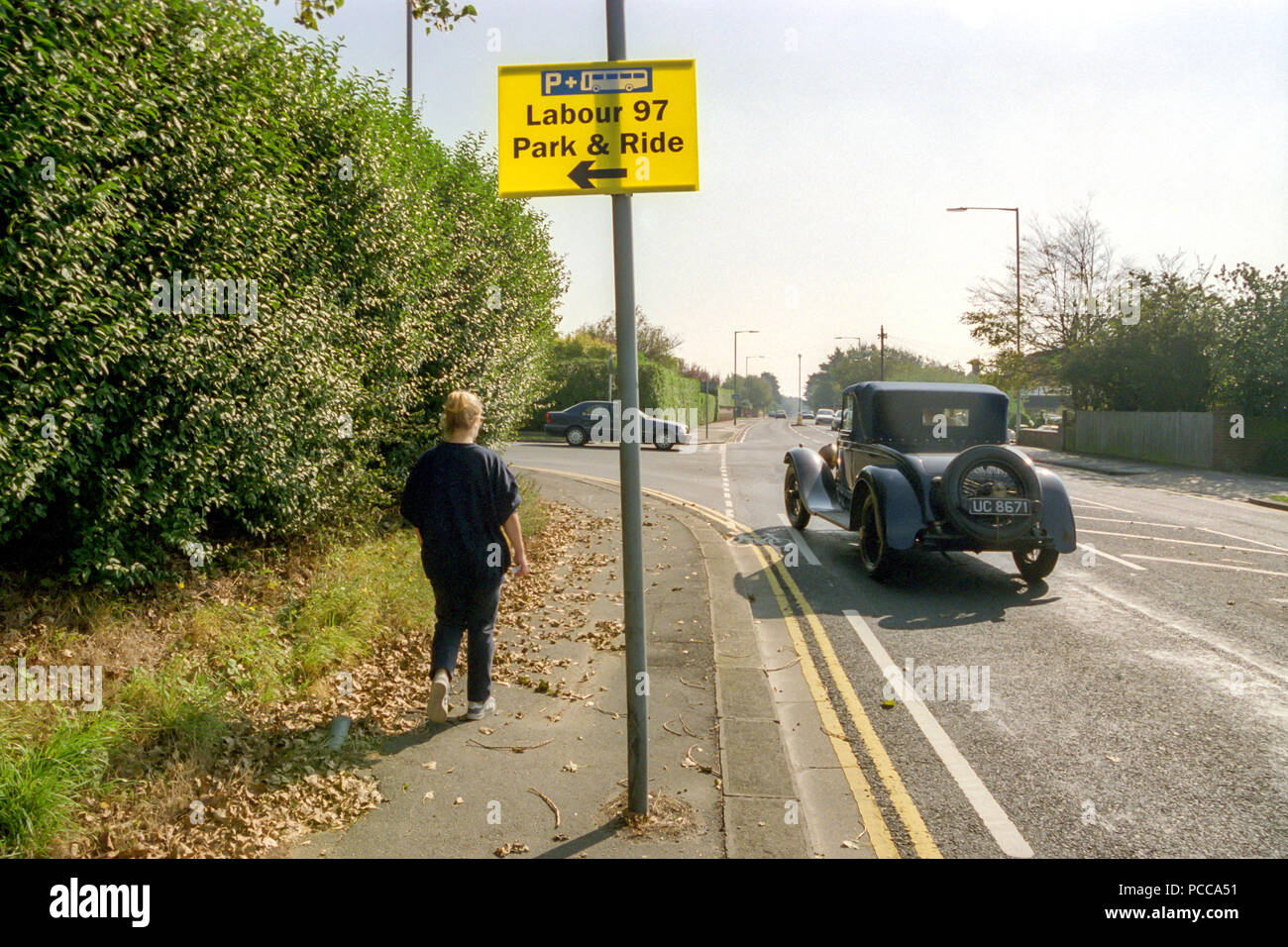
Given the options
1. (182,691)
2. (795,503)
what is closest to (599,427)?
(795,503)

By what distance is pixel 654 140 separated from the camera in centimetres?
393

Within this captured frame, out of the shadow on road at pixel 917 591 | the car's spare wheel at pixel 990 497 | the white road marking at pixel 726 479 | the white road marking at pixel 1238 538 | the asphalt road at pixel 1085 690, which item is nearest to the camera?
the asphalt road at pixel 1085 690

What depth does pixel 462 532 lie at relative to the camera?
16.5 ft

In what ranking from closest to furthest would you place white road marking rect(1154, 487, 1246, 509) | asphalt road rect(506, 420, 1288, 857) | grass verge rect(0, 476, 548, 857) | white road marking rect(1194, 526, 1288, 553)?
grass verge rect(0, 476, 548, 857)
asphalt road rect(506, 420, 1288, 857)
white road marking rect(1194, 526, 1288, 553)
white road marking rect(1154, 487, 1246, 509)

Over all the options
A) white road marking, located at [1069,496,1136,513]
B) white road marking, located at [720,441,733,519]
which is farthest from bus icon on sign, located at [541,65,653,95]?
white road marking, located at [1069,496,1136,513]

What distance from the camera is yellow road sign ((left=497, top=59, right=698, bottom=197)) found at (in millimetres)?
3912

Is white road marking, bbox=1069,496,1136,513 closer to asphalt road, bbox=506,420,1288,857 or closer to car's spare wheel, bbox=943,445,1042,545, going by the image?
asphalt road, bbox=506,420,1288,857

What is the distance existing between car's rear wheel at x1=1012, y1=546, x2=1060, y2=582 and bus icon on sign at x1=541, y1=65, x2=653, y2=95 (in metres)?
6.73

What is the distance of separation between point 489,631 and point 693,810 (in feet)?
5.73

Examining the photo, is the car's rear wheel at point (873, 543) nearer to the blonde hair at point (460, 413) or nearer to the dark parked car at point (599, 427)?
the blonde hair at point (460, 413)

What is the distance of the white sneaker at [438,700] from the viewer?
501cm

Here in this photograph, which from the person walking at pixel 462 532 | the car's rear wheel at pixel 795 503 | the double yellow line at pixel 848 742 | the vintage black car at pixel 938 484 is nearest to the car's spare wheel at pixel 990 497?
the vintage black car at pixel 938 484

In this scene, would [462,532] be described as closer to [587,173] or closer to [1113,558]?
[587,173]
